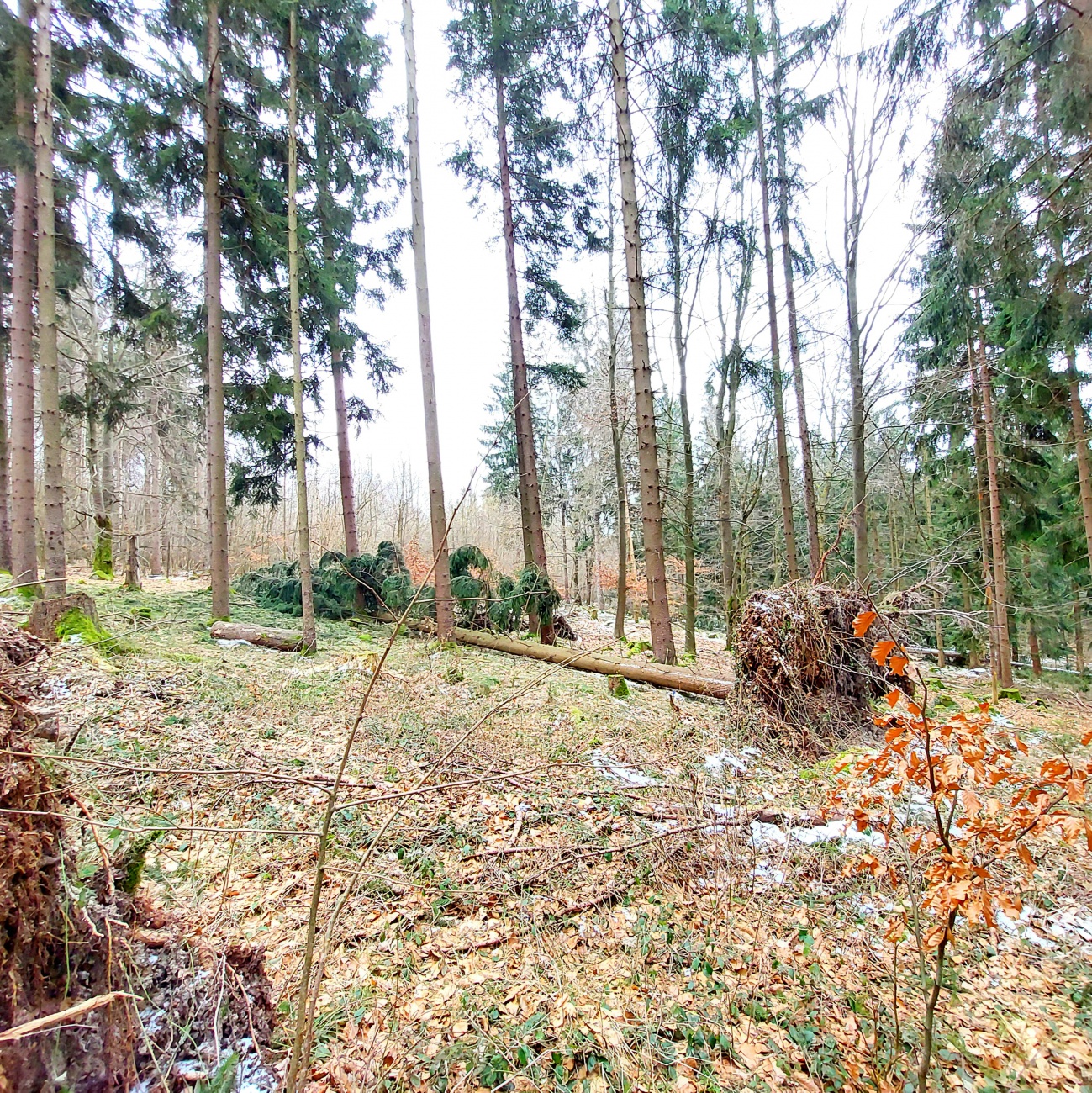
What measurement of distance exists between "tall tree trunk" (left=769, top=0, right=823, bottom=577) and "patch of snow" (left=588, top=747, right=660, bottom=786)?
7624mm

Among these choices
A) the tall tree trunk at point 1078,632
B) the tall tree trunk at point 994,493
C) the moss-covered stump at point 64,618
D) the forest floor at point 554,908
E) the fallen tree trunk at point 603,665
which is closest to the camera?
the forest floor at point 554,908

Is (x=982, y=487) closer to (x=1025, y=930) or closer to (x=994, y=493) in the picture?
(x=994, y=493)

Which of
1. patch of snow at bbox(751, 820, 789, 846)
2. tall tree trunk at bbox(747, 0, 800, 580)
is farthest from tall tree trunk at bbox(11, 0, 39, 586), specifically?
tall tree trunk at bbox(747, 0, 800, 580)

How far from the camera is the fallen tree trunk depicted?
623 centimetres

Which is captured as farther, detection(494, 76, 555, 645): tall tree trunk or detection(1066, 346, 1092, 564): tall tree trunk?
detection(494, 76, 555, 645): tall tree trunk

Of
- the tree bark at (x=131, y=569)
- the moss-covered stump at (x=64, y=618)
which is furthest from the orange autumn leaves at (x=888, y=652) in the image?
the tree bark at (x=131, y=569)

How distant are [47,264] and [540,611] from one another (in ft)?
26.0

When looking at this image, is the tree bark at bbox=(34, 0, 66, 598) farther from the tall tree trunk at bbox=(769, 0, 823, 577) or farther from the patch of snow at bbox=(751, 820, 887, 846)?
the tall tree trunk at bbox=(769, 0, 823, 577)

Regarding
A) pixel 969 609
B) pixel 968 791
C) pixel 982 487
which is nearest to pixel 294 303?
pixel 968 791

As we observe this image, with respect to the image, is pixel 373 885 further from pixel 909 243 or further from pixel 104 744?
pixel 909 243

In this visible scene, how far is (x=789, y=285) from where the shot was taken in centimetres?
1026

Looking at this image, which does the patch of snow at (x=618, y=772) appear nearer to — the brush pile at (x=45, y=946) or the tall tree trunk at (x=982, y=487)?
the brush pile at (x=45, y=946)

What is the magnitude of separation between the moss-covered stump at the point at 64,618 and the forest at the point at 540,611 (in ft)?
0.25

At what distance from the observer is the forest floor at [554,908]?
1.83 meters
